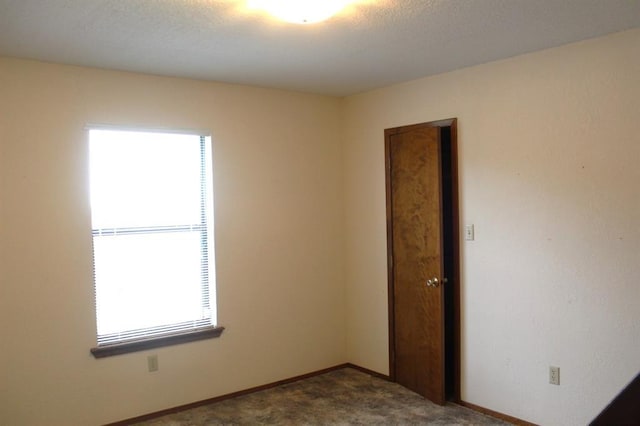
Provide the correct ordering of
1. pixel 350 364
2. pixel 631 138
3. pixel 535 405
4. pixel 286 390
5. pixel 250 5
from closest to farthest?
1. pixel 250 5
2. pixel 631 138
3. pixel 535 405
4. pixel 286 390
5. pixel 350 364

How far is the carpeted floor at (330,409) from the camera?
3393mm

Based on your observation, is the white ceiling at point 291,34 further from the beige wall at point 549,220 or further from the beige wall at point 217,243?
the beige wall at point 217,243

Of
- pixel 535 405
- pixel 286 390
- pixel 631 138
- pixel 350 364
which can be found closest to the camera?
pixel 631 138

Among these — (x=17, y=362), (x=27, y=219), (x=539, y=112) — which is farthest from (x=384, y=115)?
(x=17, y=362)

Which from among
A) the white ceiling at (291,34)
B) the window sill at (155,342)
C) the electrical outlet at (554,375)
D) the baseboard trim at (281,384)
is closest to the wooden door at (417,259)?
the baseboard trim at (281,384)

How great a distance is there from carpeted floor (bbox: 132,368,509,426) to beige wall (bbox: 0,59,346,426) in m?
0.16

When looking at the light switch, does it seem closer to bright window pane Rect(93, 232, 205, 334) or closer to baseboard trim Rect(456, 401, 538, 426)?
baseboard trim Rect(456, 401, 538, 426)

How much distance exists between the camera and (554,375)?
3.07 metres

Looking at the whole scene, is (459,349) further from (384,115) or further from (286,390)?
(384,115)

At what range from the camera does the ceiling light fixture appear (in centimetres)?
221

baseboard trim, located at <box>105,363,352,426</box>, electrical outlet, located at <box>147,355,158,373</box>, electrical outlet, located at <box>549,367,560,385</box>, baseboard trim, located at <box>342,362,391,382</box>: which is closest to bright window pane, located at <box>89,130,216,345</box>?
electrical outlet, located at <box>147,355,158,373</box>

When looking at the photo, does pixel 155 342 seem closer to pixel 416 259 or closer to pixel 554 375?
pixel 416 259

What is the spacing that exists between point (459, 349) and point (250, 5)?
2.62 meters

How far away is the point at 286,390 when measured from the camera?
3994mm
